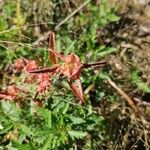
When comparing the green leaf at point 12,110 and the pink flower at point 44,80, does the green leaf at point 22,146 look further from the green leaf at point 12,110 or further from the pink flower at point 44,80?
the pink flower at point 44,80

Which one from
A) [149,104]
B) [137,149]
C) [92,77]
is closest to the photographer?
[92,77]

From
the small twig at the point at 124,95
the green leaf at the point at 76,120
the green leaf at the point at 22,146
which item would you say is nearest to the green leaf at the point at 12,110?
the green leaf at the point at 22,146

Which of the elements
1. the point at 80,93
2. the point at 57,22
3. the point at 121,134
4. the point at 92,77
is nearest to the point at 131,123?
the point at 121,134

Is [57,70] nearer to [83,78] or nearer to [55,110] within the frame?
[55,110]

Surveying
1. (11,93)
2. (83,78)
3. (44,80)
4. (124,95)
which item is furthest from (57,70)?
(124,95)

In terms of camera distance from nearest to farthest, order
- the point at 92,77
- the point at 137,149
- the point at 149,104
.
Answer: the point at 92,77 < the point at 137,149 < the point at 149,104

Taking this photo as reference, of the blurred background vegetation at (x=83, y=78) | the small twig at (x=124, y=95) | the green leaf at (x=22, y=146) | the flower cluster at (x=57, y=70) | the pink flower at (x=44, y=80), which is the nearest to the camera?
the flower cluster at (x=57, y=70)

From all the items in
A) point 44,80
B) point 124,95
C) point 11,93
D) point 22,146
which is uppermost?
point 44,80

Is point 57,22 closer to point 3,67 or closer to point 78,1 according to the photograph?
point 78,1
